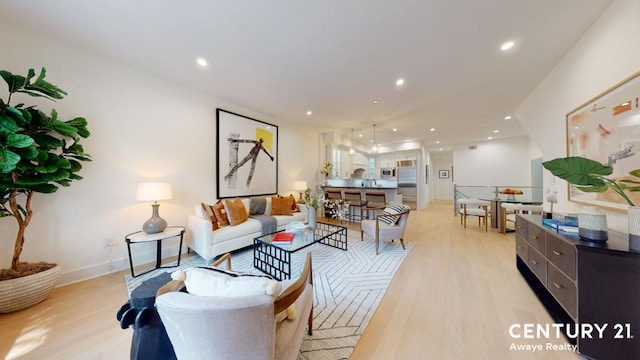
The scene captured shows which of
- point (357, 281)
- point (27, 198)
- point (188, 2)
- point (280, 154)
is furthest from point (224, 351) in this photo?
point (280, 154)

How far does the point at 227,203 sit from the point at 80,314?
1990 millimetres

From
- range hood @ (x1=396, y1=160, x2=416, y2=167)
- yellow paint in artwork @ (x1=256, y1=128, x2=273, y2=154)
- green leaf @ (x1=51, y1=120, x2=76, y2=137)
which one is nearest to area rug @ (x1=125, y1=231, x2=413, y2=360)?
green leaf @ (x1=51, y1=120, x2=76, y2=137)

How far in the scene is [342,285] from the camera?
94.0 inches

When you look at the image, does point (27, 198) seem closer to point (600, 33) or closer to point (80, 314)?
point (80, 314)

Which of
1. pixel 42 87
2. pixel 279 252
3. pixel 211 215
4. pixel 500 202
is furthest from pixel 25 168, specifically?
pixel 500 202

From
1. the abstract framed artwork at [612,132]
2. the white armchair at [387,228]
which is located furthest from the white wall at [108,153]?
the abstract framed artwork at [612,132]

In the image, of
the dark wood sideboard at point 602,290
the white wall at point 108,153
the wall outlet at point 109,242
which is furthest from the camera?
the wall outlet at point 109,242

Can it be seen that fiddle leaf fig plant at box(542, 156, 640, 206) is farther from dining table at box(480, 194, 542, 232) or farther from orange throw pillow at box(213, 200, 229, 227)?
orange throw pillow at box(213, 200, 229, 227)

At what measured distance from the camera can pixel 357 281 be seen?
249 centimetres

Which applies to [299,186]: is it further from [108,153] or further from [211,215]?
[108,153]

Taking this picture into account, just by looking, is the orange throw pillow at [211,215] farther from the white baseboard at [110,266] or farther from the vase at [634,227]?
the vase at [634,227]

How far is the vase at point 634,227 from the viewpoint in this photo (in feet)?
4.29

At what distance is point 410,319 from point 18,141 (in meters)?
3.71

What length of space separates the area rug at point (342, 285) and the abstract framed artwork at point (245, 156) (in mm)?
1412
